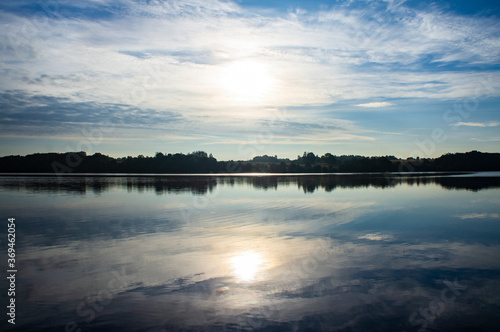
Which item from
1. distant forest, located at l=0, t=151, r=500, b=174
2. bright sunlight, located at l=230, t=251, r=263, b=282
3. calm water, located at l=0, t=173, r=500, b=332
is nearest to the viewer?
calm water, located at l=0, t=173, r=500, b=332

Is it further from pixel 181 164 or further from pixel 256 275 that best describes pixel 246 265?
pixel 181 164

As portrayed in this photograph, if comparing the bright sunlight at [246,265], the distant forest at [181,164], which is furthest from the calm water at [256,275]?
the distant forest at [181,164]

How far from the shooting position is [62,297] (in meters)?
7.93

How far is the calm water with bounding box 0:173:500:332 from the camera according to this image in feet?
22.6

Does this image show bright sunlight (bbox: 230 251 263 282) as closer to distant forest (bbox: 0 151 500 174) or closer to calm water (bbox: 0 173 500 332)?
calm water (bbox: 0 173 500 332)

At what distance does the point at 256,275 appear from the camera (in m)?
9.41

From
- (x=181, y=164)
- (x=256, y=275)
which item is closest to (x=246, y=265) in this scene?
(x=256, y=275)

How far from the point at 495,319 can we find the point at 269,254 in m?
6.28

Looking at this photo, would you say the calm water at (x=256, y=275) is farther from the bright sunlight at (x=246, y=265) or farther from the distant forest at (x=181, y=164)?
the distant forest at (x=181, y=164)

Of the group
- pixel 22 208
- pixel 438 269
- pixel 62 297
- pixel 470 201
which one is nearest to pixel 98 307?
pixel 62 297

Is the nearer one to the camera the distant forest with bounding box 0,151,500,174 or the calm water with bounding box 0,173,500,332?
the calm water with bounding box 0,173,500,332

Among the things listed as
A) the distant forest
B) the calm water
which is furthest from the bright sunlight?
the distant forest

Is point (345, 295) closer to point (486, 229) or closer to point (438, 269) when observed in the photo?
point (438, 269)

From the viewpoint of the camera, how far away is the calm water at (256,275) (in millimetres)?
6902
